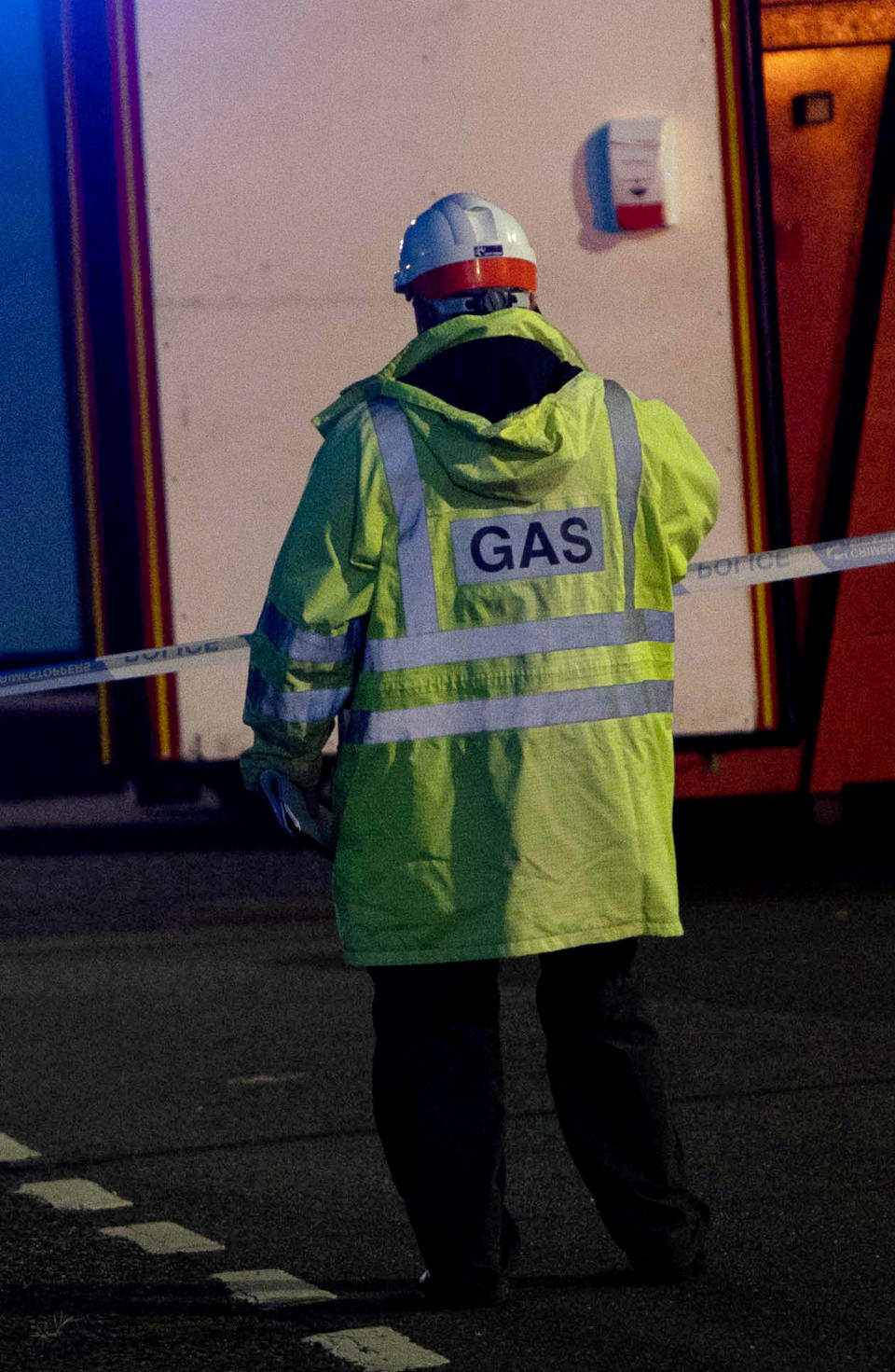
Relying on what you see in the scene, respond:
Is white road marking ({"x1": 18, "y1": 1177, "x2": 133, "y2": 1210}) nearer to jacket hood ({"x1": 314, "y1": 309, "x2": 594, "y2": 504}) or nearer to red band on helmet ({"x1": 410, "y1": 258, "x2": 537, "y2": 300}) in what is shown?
jacket hood ({"x1": 314, "y1": 309, "x2": 594, "y2": 504})

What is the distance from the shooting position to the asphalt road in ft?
12.2

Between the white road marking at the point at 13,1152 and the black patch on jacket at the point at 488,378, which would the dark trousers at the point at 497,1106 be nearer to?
the black patch on jacket at the point at 488,378

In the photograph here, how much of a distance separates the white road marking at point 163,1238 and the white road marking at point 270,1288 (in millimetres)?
188

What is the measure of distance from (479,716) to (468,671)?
8 centimetres

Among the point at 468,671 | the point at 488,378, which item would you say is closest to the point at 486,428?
the point at 488,378

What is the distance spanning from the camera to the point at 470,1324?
3746 millimetres

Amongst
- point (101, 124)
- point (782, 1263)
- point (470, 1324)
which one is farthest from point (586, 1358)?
point (101, 124)

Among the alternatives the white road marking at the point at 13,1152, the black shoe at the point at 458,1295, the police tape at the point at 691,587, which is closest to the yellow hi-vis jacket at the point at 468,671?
the black shoe at the point at 458,1295

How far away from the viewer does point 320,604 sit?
12.3ft

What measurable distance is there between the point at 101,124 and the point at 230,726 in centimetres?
204

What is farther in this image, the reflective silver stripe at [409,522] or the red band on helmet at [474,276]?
the red band on helmet at [474,276]

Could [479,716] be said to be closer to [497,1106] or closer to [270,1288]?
[497,1106]

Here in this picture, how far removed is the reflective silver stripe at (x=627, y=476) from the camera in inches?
153

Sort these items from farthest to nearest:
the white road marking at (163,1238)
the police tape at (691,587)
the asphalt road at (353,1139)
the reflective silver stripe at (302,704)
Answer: the police tape at (691,587) → the white road marking at (163,1238) → the reflective silver stripe at (302,704) → the asphalt road at (353,1139)
